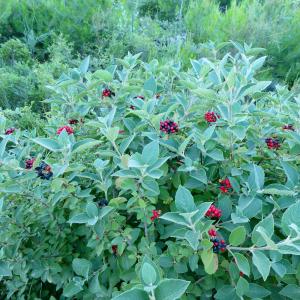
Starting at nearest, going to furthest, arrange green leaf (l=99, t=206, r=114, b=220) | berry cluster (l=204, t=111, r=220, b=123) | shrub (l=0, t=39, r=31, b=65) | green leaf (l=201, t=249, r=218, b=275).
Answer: green leaf (l=201, t=249, r=218, b=275) < green leaf (l=99, t=206, r=114, b=220) < berry cluster (l=204, t=111, r=220, b=123) < shrub (l=0, t=39, r=31, b=65)

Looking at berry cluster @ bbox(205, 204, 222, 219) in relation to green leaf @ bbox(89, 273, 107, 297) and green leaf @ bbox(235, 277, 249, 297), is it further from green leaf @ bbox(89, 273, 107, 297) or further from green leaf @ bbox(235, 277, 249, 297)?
green leaf @ bbox(89, 273, 107, 297)

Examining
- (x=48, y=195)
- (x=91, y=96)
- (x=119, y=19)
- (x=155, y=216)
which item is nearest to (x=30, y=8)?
(x=119, y=19)

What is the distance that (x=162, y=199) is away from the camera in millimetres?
1482

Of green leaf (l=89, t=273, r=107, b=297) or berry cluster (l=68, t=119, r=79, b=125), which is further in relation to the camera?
berry cluster (l=68, t=119, r=79, b=125)

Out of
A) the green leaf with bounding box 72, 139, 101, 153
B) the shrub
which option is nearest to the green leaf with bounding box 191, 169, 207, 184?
the green leaf with bounding box 72, 139, 101, 153

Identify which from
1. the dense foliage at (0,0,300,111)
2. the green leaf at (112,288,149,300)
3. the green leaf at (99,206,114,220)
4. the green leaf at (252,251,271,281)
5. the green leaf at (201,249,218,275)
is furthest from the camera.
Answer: the dense foliage at (0,0,300,111)

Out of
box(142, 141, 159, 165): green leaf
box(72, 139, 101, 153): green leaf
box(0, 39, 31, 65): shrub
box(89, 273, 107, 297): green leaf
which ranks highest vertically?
box(142, 141, 159, 165): green leaf

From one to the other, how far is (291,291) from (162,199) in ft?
1.66

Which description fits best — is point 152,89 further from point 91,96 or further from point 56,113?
point 56,113

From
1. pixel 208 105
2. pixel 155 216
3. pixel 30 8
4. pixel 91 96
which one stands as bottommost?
pixel 30 8

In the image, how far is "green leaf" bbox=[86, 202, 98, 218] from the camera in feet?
4.31

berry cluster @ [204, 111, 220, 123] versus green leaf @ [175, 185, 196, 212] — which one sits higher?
berry cluster @ [204, 111, 220, 123]

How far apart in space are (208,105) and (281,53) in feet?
9.99

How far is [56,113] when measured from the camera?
2004 mm
